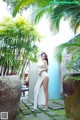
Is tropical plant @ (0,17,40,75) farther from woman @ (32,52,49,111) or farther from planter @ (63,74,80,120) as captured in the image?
planter @ (63,74,80,120)

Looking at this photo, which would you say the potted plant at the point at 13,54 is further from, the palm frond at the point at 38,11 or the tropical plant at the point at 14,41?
the palm frond at the point at 38,11

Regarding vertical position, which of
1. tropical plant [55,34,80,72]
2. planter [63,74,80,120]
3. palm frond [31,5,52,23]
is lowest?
planter [63,74,80,120]

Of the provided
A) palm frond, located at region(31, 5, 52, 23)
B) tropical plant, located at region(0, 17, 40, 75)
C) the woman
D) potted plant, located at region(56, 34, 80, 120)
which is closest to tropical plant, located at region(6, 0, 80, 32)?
palm frond, located at region(31, 5, 52, 23)

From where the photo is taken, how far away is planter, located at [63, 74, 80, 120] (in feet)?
11.3

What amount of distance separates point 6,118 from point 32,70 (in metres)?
3.62

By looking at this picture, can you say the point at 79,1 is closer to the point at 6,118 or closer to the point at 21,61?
the point at 21,61

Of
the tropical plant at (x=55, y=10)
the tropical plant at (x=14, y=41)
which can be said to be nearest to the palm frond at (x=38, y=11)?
the tropical plant at (x=55, y=10)

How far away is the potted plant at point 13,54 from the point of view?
3.58 meters

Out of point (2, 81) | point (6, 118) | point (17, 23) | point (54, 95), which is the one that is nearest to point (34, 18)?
point (17, 23)

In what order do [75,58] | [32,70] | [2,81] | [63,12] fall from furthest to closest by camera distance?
[32,70], [63,12], [75,58], [2,81]

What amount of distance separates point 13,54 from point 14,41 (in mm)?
299

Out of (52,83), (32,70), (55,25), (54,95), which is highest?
(55,25)

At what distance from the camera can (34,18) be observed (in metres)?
3.98

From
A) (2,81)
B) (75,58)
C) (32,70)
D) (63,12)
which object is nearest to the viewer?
(2,81)
